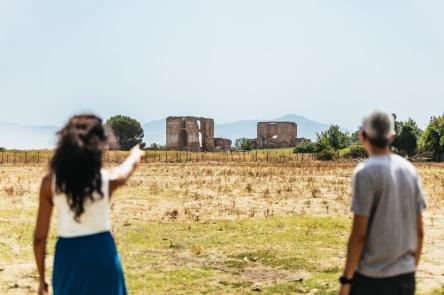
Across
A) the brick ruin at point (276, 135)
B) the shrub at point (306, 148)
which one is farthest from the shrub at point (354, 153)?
the brick ruin at point (276, 135)

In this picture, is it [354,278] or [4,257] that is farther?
[4,257]

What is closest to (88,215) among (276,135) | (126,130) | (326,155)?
(326,155)

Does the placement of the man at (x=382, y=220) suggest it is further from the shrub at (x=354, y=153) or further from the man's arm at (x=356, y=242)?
the shrub at (x=354, y=153)

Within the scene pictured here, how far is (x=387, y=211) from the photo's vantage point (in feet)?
11.9

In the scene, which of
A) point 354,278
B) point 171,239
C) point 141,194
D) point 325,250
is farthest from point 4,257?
point 141,194

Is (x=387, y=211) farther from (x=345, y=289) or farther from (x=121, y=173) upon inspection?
(x=121, y=173)

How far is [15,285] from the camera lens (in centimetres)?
776

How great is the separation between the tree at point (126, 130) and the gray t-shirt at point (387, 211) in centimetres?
10028

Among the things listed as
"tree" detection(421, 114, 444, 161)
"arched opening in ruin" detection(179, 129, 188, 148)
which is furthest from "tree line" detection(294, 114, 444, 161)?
"arched opening in ruin" detection(179, 129, 188, 148)

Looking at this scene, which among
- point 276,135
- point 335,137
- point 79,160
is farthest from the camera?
point 276,135

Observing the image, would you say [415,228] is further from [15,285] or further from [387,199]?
[15,285]

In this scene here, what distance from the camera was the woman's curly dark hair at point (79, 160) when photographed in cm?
362

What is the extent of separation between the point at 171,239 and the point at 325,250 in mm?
3290

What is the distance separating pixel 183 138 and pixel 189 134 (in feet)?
6.40
